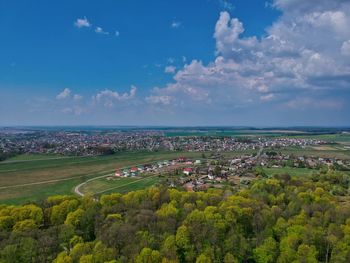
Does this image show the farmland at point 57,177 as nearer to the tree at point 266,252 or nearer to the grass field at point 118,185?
the grass field at point 118,185

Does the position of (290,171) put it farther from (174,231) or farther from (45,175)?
(174,231)

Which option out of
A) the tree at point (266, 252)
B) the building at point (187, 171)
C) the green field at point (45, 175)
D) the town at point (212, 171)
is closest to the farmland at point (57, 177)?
the green field at point (45, 175)

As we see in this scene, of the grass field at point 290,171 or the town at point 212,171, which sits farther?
the grass field at point 290,171

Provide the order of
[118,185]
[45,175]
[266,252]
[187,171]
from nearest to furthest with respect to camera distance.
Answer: [266,252] < [118,185] < [45,175] < [187,171]

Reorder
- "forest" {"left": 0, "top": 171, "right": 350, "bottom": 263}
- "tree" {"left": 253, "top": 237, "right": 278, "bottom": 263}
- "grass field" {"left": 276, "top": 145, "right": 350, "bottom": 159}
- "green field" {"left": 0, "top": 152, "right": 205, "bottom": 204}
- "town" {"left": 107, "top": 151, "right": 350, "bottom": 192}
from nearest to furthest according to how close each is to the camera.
A: "forest" {"left": 0, "top": 171, "right": 350, "bottom": 263}
"tree" {"left": 253, "top": 237, "right": 278, "bottom": 263}
"green field" {"left": 0, "top": 152, "right": 205, "bottom": 204}
"town" {"left": 107, "top": 151, "right": 350, "bottom": 192}
"grass field" {"left": 276, "top": 145, "right": 350, "bottom": 159}

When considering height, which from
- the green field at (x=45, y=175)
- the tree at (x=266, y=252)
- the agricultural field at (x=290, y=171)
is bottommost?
the green field at (x=45, y=175)

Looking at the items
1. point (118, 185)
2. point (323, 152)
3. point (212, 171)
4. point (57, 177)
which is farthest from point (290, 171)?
point (57, 177)

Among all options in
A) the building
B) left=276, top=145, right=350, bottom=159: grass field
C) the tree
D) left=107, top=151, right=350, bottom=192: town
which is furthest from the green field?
left=276, top=145, right=350, bottom=159: grass field

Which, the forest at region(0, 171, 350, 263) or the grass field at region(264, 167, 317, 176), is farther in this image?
the grass field at region(264, 167, 317, 176)

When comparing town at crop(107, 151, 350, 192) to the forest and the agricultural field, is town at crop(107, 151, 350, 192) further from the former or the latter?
the forest
